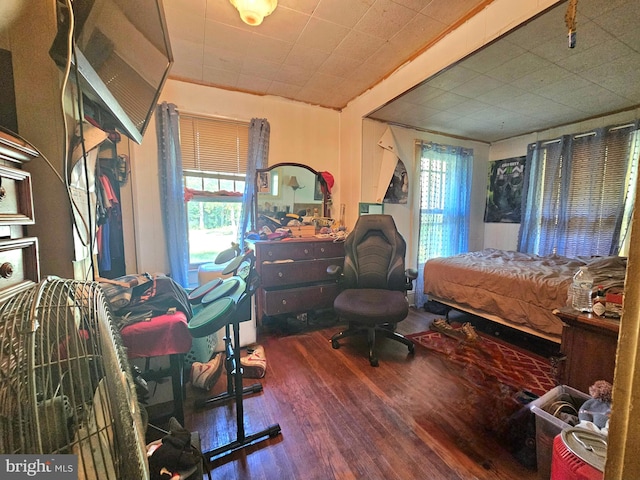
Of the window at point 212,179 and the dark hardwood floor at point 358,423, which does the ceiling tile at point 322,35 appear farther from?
the dark hardwood floor at point 358,423

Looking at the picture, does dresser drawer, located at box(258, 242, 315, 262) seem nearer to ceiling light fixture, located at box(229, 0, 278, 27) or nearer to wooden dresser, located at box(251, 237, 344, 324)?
wooden dresser, located at box(251, 237, 344, 324)

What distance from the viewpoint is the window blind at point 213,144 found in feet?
8.79

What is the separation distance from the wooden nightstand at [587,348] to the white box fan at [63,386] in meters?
1.84

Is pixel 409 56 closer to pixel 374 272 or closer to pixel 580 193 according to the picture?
pixel 374 272

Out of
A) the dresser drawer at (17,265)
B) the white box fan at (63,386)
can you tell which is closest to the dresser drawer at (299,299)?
the dresser drawer at (17,265)

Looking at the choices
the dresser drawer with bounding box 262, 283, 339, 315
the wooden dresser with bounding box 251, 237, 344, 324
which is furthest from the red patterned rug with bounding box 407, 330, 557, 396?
the wooden dresser with bounding box 251, 237, 344, 324

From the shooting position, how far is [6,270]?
0.68m

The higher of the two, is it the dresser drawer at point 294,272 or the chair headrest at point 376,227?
the chair headrest at point 376,227

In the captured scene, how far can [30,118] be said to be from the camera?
35.0 inches

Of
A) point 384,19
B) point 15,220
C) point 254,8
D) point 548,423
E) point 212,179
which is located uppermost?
point 384,19

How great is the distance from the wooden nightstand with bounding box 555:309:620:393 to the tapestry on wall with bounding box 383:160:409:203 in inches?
88.6

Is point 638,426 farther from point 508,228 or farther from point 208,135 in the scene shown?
point 508,228

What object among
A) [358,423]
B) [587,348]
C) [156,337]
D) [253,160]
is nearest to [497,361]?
[587,348]

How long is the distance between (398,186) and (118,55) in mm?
3036
